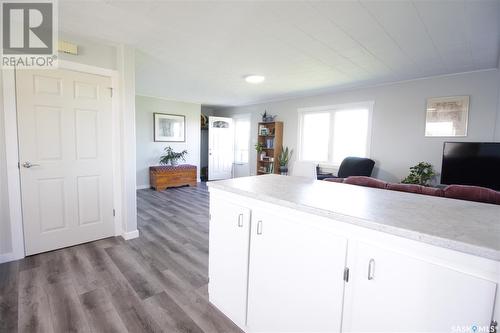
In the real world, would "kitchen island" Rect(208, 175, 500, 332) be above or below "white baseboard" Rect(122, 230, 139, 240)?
above

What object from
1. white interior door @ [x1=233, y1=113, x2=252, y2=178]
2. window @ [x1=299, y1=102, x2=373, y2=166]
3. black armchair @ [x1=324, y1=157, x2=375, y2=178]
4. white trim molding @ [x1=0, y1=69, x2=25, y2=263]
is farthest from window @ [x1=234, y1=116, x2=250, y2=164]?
white trim molding @ [x1=0, y1=69, x2=25, y2=263]

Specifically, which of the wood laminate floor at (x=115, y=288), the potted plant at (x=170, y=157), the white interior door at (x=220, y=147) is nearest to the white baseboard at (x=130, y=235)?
the wood laminate floor at (x=115, y=288)

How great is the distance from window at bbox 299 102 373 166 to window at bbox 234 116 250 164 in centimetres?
202

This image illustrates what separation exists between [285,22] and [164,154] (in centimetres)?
506

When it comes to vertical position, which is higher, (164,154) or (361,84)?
(361,84)

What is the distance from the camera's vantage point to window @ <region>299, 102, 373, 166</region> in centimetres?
472

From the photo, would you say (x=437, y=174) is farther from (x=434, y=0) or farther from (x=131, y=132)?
(x=131, y=132)

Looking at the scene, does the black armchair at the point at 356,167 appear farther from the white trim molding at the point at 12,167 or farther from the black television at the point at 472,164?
the white trim molding at the point at 12,167

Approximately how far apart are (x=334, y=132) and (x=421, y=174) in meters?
1.85

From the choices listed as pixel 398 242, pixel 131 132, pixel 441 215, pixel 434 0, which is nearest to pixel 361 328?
pixel 398 242

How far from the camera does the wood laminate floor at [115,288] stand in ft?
5.41

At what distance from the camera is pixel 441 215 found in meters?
1.08

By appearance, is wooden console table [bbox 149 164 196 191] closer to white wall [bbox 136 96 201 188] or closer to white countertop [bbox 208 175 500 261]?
white wall [bbox 136 96 201 188]

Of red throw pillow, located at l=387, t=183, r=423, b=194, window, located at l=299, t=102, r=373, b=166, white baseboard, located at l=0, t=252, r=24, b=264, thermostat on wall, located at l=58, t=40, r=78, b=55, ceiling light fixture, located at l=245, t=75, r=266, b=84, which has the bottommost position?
white baseboard, located at l=0, t=252, r=24, b=264
